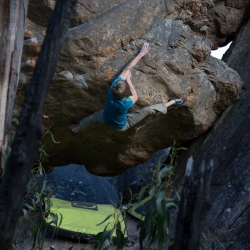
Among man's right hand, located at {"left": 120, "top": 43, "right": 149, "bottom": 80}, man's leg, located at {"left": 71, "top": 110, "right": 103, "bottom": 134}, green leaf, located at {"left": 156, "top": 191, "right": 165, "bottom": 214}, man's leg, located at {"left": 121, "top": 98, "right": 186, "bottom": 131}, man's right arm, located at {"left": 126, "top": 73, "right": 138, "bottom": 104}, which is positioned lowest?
man's leg, located at {"left": 71, "top": 110, "right": 103, "bottom": 134}

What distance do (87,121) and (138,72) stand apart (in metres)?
0.99

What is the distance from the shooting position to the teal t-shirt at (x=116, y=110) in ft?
20.9

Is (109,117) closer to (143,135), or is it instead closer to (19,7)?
(143,135)

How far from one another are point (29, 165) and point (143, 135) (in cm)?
563

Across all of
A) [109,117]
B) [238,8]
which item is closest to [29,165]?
[109,117]

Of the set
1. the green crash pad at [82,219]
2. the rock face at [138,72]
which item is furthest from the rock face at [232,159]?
the green crash pad at [82,219]

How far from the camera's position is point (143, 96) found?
6.91 m

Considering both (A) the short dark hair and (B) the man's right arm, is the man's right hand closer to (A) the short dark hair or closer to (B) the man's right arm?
(B) the man's right arm

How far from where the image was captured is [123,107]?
6387 mm

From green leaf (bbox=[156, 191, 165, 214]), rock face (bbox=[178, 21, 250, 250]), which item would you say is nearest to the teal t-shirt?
rock face (bbox=[178, 21, 250, 250])

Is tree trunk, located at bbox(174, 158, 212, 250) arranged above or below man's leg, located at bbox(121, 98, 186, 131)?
above

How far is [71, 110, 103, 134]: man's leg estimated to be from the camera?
6.94 m

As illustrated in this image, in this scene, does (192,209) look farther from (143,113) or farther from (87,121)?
(87,121)

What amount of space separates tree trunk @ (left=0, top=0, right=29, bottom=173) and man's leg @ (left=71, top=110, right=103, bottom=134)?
3045 millimetres
